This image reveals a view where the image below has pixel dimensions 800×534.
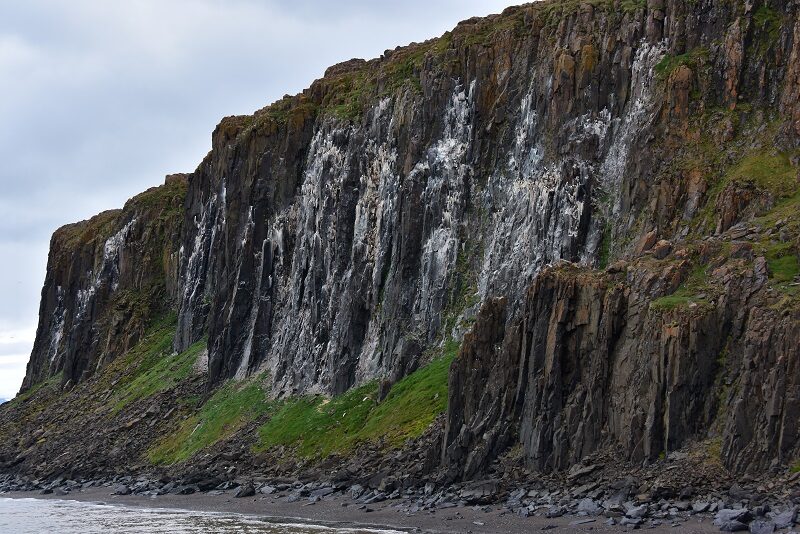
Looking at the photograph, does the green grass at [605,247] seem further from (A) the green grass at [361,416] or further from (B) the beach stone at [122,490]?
(B) the beach stone at [122,490]

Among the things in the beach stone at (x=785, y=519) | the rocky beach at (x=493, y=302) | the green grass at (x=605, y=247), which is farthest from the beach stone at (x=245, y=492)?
the beach stone at (x=785, y=519)

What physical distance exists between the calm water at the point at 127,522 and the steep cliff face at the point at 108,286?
70015mm

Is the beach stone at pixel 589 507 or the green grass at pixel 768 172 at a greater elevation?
the green grass at pixel 768 172

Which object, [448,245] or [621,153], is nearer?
[621,153]

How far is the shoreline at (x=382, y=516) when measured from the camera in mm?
43294

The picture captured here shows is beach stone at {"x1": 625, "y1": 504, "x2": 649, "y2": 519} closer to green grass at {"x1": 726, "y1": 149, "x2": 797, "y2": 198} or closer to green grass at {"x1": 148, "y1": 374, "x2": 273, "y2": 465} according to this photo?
green grass at {"x1": 726, "y1": 149, "x2": 797, "y2": 198}

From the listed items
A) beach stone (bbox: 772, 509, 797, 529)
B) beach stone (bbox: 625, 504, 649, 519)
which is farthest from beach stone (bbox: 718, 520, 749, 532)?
beach stone (bbox: 625, 504, 649, 519)

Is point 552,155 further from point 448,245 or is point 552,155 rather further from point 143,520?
point 143,520

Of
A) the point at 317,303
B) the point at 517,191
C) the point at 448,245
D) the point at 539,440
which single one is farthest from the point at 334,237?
the point at 539,440

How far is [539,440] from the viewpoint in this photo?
2143 inches

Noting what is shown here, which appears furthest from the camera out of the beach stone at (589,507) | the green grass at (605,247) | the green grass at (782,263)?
the green grass at (605,247)

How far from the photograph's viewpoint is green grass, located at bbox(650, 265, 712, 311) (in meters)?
50.1

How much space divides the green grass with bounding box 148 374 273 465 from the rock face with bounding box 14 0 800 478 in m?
3.29

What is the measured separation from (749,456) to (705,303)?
9.00m
